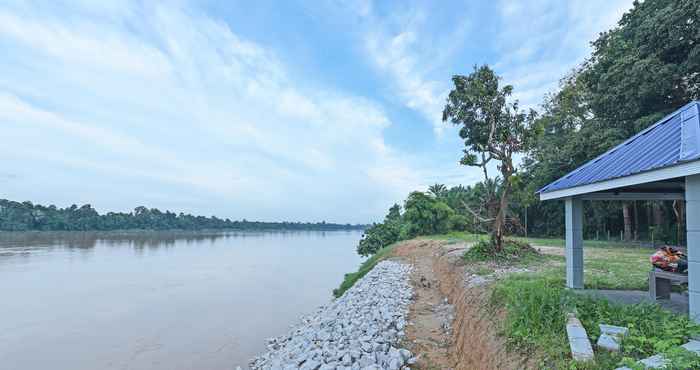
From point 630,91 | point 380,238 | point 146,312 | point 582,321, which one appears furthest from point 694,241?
point 380,238

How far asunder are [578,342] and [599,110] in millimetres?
17035

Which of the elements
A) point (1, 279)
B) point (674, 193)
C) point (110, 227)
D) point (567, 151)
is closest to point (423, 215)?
point (567, 151)

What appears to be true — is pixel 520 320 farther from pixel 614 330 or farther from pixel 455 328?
pixel 455 328

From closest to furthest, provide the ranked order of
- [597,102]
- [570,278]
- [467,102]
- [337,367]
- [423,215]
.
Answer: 1. [337,367]
2. [570,278]
3. [467,102]
4. [597,102]
5. [423,215]

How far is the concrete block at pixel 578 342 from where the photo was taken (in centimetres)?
292

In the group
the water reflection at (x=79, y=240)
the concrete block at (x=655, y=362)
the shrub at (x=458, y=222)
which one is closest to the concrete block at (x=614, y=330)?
the concrete block at (x=655, y=362)

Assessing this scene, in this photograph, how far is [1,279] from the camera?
1927 cm

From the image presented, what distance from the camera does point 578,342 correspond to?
10.3 feet

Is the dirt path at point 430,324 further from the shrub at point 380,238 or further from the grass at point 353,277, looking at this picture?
the shrub at point 380,238

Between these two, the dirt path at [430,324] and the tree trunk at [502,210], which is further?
the tree trunk at [502,210]

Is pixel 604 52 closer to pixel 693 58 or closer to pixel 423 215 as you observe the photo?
pixel 693 58

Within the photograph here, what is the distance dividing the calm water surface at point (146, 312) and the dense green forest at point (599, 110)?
26.4 ft

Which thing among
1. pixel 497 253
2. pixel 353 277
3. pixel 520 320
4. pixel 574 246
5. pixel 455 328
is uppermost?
pixel 574 246

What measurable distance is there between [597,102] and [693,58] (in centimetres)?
389
